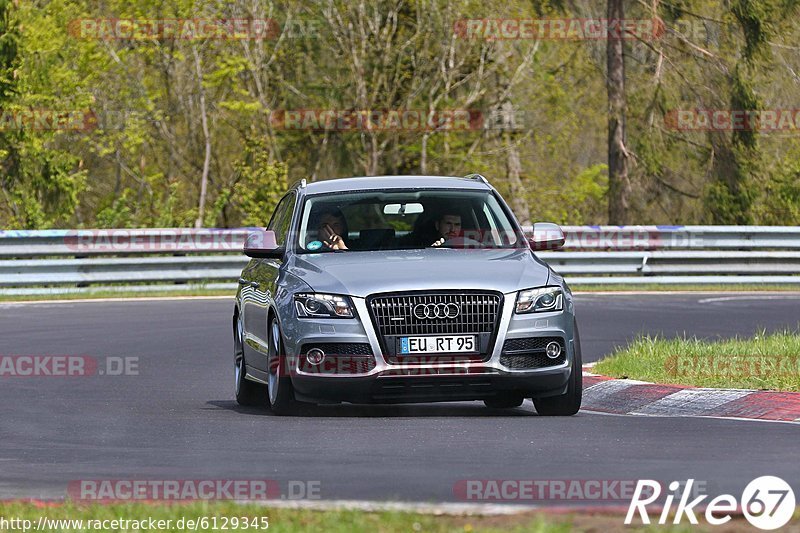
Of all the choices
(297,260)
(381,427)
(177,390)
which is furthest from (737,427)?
(177,390)

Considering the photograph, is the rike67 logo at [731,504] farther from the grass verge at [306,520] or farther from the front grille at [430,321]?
the front grille at [430,321]

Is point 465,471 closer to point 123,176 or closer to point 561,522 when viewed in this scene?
point 561,522

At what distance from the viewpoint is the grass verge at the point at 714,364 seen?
12758 millimetres

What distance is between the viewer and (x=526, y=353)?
439 inches

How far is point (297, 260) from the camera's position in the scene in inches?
473

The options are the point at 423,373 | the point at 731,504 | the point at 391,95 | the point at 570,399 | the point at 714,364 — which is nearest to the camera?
the point at 731,504

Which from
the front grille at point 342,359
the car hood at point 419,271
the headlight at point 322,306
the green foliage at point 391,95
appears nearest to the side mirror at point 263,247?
the car hood at point 419,271

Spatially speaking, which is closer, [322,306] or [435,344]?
[435,344]

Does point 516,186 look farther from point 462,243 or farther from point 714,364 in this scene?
point 462,243

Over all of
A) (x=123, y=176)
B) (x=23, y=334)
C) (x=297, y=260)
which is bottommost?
(x=123, y=176)

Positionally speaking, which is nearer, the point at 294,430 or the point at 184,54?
the point at 294,430

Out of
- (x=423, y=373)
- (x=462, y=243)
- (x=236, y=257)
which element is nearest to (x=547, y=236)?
(x=462, y=243)

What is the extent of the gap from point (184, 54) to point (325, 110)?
3.57 meters

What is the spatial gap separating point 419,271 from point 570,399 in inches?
53.9
